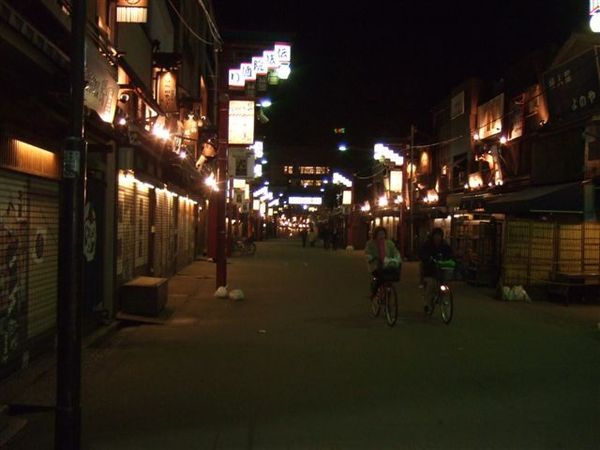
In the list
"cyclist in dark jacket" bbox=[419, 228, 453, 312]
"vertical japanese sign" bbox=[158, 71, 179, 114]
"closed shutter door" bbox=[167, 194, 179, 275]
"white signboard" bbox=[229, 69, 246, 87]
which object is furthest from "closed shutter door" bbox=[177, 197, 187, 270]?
"cyclist in dark jacket" bbox=[419, 228, 453, 312]

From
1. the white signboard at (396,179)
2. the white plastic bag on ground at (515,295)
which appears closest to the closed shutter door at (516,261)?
the white plastic bag on ground at (515,295)

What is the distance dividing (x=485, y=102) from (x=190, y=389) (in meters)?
23.9

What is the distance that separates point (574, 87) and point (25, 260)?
14950 mm

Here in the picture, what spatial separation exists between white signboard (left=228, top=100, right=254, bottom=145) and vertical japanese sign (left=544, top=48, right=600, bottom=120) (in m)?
8.65

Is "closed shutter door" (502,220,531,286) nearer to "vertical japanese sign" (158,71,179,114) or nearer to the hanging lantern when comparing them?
"vertical japanese sign" (158,71,179,114)

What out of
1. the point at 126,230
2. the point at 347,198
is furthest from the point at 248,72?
the point at 347,198

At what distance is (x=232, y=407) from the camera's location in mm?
6867

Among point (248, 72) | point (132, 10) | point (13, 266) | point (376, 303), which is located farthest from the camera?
point (248, 72)

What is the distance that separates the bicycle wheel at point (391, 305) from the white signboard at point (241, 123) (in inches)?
294

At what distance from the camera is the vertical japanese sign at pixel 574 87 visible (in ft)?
53.9

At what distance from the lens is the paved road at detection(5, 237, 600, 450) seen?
595 centimetres

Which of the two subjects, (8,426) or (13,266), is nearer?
(8,426)

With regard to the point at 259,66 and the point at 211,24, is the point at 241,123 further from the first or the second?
the point at 211,24

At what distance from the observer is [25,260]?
315 inches
